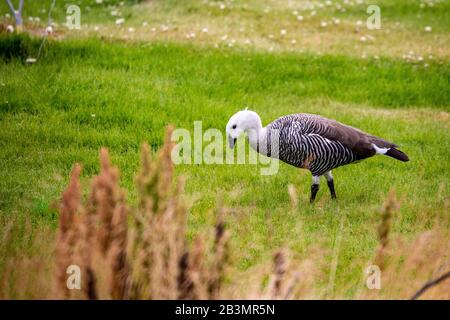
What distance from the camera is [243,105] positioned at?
11.6 metres

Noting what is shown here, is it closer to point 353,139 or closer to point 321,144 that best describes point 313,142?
point 321,144

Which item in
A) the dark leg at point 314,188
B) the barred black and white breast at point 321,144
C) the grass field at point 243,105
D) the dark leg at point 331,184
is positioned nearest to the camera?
the grass field at point 243,105

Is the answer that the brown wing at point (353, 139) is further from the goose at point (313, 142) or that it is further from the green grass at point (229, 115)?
the green grass at point (229, 115)

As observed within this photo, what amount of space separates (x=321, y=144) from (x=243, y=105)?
361 centimetres

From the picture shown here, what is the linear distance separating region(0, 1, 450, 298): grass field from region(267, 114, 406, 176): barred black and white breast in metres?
0.57

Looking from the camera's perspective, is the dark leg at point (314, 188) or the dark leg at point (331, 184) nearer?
the dark leg at point (314, 188)

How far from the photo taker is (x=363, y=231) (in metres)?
7.77

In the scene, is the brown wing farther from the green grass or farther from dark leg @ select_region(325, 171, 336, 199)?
the green grass

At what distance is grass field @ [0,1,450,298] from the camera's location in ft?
25.7

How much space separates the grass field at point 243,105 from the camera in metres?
7.84

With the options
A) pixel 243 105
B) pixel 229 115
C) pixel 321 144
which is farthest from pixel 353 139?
pixel 243 105

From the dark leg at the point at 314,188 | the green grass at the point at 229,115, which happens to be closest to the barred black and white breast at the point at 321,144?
the dark leg at the point at 314,188
